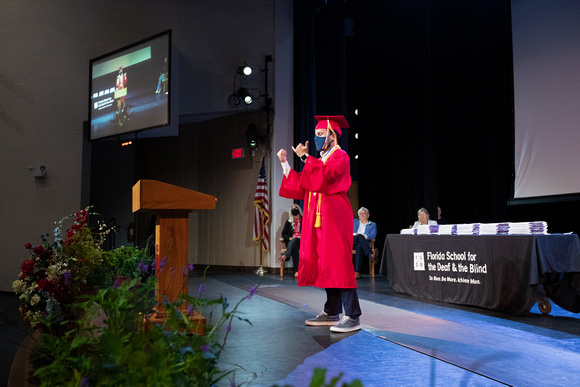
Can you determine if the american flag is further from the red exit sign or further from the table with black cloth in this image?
the table with black cloth

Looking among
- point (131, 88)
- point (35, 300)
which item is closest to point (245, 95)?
point (131, 88)

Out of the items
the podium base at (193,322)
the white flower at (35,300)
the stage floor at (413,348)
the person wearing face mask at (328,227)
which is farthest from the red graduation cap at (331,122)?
the white flower at (35,300)

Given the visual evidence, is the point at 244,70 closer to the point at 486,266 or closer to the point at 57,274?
the point at 486,266

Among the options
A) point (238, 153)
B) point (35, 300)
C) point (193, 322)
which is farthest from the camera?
point (238, 153)

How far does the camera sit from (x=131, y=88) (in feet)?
26.6

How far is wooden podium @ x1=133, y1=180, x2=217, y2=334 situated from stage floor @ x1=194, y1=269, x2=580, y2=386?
0.52 meters

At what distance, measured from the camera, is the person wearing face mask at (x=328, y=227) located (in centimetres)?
317

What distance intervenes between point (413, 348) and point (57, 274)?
2204 millimetres

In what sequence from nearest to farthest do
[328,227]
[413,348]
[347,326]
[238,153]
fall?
1. [413,348]
2. [347,326]
3. [328,227]
4. [238,153]

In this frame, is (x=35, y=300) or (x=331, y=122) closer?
(x=35, y=300)

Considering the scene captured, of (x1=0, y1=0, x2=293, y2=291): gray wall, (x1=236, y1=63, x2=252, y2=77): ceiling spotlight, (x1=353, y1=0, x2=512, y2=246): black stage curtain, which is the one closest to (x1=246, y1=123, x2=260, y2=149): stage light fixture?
(x1=0, y1=0, x2=293, y2=291): gray wall

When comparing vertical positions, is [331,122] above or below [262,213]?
above

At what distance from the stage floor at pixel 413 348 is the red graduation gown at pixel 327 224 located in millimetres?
382

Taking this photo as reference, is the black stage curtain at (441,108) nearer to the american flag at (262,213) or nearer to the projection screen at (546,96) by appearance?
the projection screen at (546,96)
